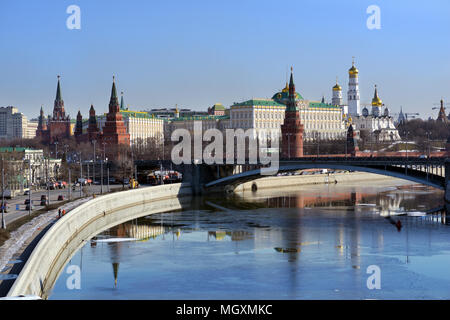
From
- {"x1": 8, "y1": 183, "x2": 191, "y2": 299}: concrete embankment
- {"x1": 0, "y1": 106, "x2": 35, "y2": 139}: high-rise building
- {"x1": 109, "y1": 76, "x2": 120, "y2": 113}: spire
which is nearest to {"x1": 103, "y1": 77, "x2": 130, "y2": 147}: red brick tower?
{"x1": 109, "y1": 76, "x2": 120, "y2": 113}: spire

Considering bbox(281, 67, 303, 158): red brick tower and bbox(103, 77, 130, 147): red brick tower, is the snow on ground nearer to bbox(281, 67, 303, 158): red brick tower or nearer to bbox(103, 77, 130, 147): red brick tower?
bbox(281, 67, 303, 158): red brick tower

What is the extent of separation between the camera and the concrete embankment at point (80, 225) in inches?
659

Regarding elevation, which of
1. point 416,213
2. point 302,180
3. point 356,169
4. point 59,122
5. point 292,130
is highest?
point 59,122

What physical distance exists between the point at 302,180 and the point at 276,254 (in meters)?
37.3

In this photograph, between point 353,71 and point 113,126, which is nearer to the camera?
point 113,126

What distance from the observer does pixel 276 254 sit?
23500 mm

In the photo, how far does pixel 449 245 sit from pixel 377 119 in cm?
10971

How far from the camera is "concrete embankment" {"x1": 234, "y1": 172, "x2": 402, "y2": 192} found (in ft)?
182

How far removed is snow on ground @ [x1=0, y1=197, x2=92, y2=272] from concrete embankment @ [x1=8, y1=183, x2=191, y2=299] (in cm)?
66

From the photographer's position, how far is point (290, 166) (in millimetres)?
46781

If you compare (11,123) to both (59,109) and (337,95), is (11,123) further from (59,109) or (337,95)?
(337,95)
